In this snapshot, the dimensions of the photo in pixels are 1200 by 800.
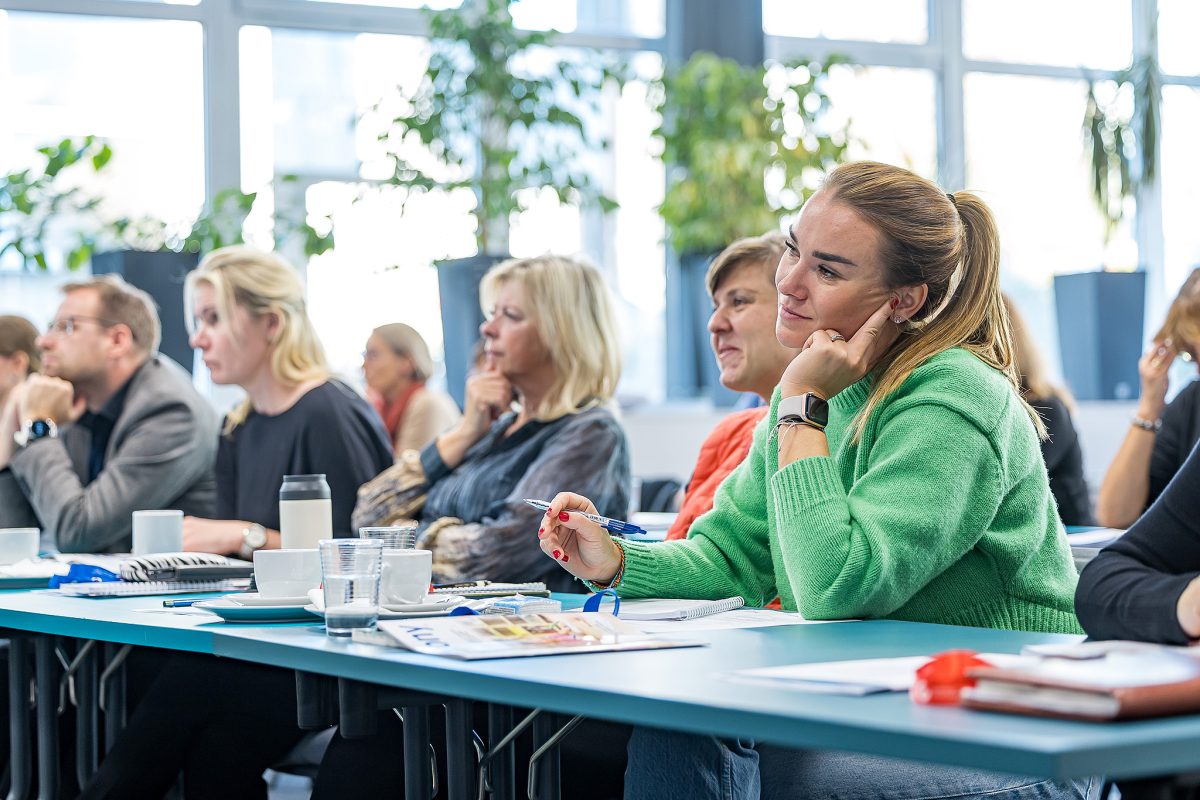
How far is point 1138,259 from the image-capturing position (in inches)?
347

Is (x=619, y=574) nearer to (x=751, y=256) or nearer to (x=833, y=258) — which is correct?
(x=833, y=258)

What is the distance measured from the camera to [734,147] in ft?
21.7

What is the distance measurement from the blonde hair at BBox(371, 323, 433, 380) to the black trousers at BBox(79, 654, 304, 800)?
322cm

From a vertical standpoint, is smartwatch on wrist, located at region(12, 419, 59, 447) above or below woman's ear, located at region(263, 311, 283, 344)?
below

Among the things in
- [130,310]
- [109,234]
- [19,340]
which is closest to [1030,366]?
[130,310]

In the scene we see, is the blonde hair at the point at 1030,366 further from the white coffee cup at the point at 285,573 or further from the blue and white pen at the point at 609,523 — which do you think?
the white coffee cup at the point at 285,573

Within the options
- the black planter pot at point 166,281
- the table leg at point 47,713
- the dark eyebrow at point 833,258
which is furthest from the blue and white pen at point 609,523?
the black planter pot at point 166,281

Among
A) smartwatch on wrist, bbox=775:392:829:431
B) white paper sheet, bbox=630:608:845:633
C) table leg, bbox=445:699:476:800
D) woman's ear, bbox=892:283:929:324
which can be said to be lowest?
table leg, bbox=445:699:476:800

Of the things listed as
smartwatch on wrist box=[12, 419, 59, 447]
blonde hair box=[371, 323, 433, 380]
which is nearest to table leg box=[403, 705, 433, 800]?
smartwatch on wrist box=[12, 419, 59, 447]

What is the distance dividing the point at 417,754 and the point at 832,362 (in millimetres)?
696

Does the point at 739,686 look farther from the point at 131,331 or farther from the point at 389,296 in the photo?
the point at 389,296

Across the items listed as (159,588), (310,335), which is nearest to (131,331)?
(310,335)

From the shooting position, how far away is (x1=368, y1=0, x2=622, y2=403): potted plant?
20.6 ft

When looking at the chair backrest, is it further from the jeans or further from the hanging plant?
the hanging plant
